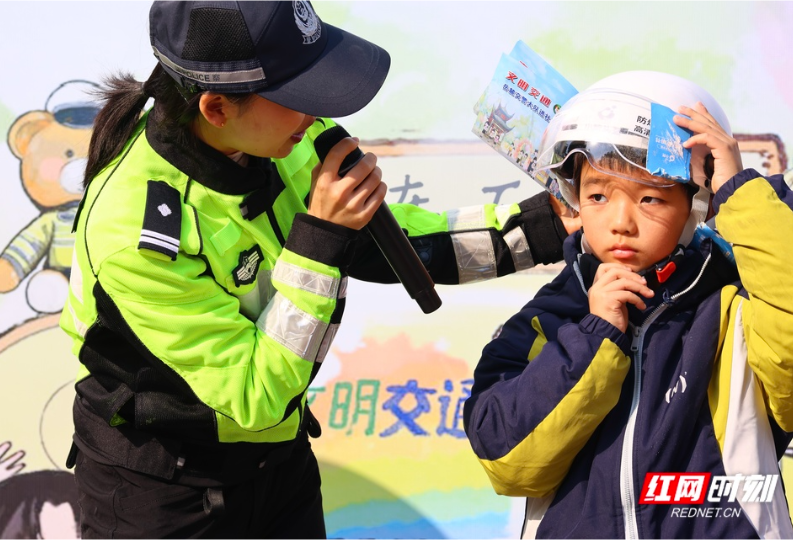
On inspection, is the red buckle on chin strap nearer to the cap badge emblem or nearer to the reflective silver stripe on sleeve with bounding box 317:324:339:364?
the reflective silver stripe on sleeve with bounding box 317:324:339:364

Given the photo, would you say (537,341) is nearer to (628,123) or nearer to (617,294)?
(617,294)

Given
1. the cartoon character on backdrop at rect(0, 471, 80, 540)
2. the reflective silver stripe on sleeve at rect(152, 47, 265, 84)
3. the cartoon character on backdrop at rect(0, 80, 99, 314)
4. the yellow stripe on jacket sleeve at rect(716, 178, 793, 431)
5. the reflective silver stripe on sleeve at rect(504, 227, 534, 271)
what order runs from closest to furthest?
the yellow stripe on jacket sleeve at rect(716, 178, 793, 431) → the reflective silver stripe on sleeve at rect(152, 47, 265, 84) → the reflective silver stripe on sleeve at rect(504, 227, 534, 271) → the cartoon character on backdrop at rect(0, 471, 80, 540) → the cartoon character on backdrop at rect(0, 80, 99, 314)

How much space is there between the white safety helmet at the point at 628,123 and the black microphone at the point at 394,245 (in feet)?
0.95

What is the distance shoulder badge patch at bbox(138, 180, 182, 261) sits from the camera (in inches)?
51.2

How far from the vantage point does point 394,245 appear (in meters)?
1.47

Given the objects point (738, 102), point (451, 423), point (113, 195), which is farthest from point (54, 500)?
point (738, 102)

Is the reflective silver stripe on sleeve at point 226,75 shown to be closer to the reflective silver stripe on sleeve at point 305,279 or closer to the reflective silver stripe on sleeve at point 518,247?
the reflective silver stripe on sleeve at point 305,279

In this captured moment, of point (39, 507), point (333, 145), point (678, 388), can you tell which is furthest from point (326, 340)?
point (39, 507)

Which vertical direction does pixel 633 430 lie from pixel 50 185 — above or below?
below

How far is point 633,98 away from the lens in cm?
133

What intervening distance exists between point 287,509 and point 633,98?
93cm

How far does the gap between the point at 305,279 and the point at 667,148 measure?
22.1 inches

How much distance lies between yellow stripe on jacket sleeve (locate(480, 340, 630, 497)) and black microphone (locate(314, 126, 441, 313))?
32cm

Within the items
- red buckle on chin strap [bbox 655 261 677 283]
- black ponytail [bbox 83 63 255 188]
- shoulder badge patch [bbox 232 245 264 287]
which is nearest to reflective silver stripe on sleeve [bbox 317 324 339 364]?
shoulder badge patch [bbox 232 245 264 287]
